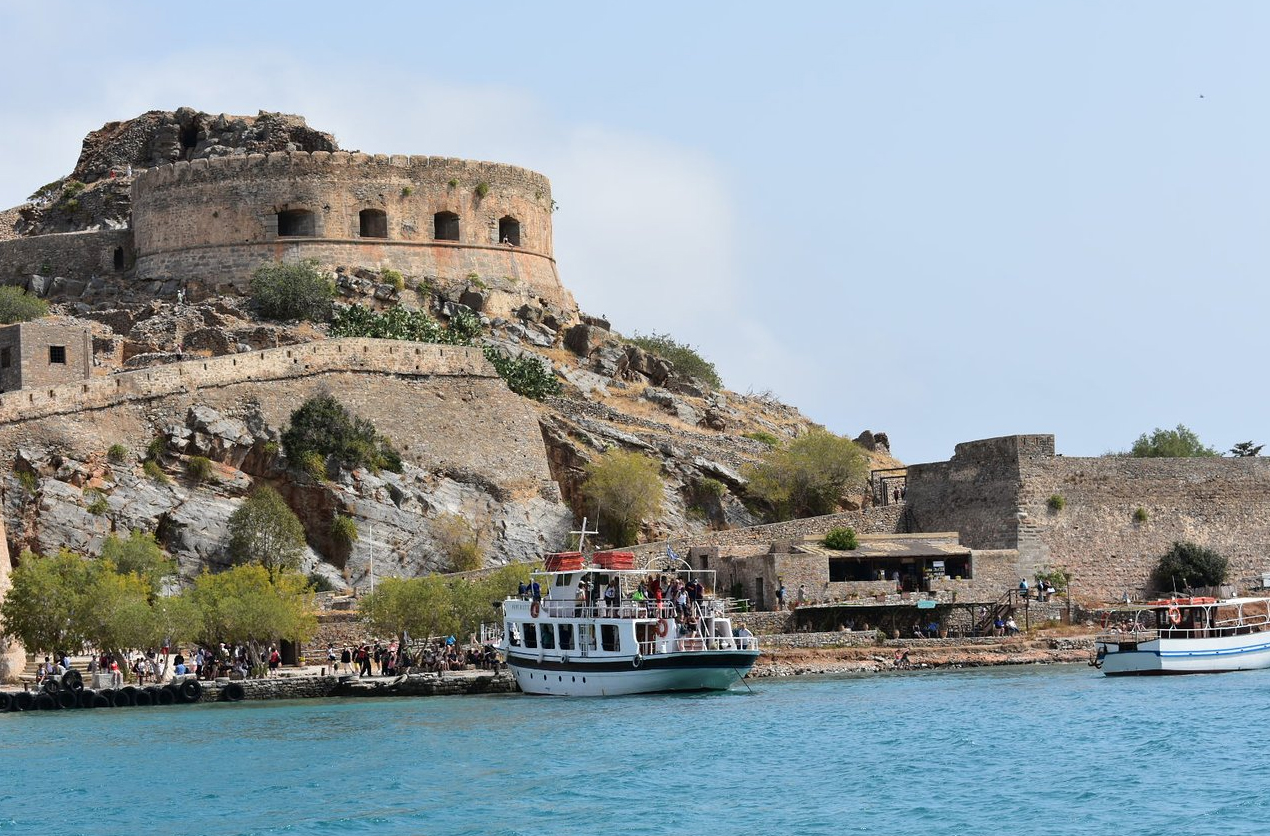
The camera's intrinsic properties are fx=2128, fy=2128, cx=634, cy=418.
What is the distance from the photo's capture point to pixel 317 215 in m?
63.6

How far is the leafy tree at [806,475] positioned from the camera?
190 feet

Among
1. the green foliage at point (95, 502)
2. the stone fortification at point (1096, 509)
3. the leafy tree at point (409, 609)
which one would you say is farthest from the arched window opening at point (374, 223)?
the leafy tree at point (409, 609)

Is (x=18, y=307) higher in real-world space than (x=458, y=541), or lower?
higher

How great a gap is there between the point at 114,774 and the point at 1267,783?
17095 millimetres

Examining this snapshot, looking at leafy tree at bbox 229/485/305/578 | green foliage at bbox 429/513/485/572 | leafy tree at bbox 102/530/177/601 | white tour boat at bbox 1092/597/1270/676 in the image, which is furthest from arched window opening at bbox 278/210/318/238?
white tour boat at bbox 1092/597/1270/676

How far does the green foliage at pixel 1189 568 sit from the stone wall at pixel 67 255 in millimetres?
32576

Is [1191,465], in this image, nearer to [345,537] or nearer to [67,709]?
[345,537]

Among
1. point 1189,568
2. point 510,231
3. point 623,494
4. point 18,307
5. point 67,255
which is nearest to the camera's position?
point 623,494

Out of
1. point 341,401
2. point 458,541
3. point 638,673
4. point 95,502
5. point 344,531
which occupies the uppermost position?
point 341,401

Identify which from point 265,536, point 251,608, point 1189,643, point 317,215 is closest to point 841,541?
point 1189,643

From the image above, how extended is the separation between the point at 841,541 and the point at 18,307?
2461cm

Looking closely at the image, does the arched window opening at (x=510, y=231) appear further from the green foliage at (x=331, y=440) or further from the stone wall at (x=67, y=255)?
the green foliage at (x=331, y=440)

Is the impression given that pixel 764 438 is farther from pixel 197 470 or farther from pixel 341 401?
pixel 197 470

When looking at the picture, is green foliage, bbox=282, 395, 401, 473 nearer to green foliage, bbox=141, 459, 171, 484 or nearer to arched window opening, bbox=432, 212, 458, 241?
green foliage, bbox=141, 459, 171, 484
